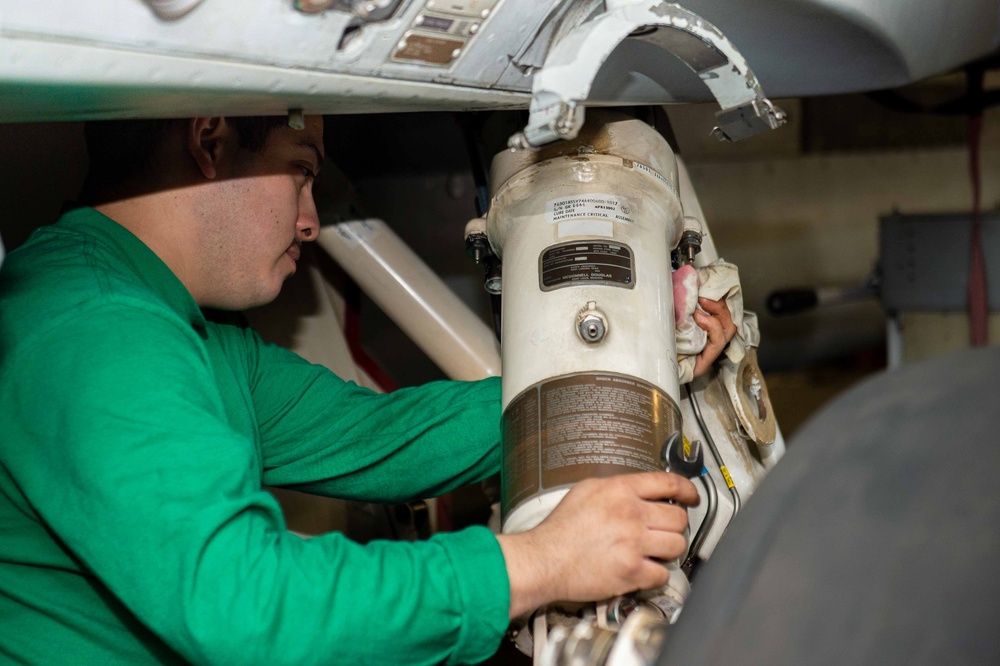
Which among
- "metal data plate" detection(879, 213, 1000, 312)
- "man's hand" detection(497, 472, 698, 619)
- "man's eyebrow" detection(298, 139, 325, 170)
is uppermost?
"man's eyebrow" detection(298, 139, 325, 170)

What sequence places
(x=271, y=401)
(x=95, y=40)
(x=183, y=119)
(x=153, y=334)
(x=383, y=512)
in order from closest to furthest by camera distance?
(x=95, y=40)
(x=153, y=334)
(x=183, y=119)
(x=271, y=401)
(x=383, y=512)

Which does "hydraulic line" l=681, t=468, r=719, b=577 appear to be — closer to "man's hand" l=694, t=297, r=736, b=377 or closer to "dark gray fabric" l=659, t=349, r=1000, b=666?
"man's hand" l=694, t=297, r=736, b=377

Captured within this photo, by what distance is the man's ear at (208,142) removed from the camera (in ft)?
3.44

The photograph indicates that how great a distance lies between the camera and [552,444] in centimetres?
94

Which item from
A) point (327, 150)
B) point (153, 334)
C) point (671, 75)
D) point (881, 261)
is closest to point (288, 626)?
point (153, 334)

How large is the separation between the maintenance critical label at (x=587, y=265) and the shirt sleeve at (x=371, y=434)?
0.96ft

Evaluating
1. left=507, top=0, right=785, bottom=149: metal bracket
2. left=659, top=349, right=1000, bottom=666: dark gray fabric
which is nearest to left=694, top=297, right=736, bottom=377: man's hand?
left=507, top=0, right=785, bottom=149: metal bracket

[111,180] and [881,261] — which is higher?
[111,180]

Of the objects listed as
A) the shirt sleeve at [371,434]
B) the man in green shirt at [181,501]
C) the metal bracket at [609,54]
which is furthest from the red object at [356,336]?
the metal bracket at [609,54]

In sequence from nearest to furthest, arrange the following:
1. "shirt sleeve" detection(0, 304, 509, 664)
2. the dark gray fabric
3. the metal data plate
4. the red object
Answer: the dark gray fabric < "shirt sleeve" detection(0, 304, 509, 664) < the red object < the metal data plate

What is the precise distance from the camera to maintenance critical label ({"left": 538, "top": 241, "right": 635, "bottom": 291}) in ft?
3.36

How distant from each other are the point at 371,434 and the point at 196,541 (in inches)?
22.0

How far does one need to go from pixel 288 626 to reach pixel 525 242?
0.50 meters

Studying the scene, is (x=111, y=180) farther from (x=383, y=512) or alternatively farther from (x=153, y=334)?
(x=383, y=512)
